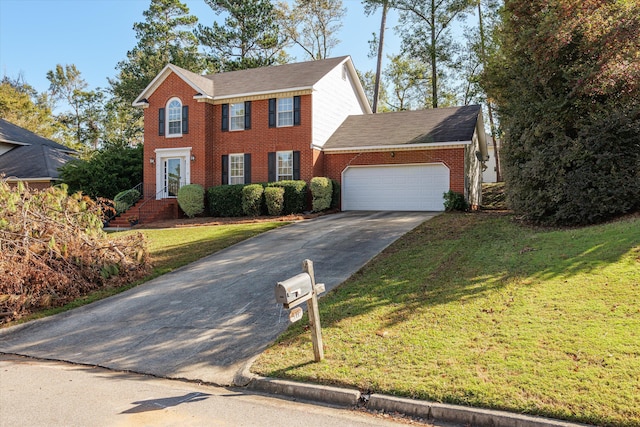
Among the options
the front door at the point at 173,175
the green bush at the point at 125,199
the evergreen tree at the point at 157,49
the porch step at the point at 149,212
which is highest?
the evergreen tree at the point at 157,49

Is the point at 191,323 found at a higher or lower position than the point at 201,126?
lower

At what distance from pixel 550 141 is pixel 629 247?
5190mm

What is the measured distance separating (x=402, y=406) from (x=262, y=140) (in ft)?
58.5

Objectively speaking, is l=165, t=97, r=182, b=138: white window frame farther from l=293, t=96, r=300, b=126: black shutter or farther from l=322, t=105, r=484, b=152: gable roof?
l=322, t=105, r=484, b=152: gable roof

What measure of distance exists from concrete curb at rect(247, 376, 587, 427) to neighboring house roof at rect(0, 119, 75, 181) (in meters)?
26.7

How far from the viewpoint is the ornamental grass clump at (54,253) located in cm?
793

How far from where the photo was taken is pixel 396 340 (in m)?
5.51

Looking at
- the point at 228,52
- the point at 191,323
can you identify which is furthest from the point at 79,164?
the point at 191,323

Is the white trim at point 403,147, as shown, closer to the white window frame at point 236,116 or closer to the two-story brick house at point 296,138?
the two-story brick house at point 296,138

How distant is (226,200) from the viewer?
19.8 metres

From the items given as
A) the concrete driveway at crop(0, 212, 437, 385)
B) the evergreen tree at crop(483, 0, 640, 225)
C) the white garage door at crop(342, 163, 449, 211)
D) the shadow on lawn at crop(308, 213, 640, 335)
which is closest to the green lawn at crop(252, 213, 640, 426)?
the shadow on lawn at crop(308, 213, 640, 335)

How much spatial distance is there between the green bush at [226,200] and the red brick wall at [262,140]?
146 centimetres

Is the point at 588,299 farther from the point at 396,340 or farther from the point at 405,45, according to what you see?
the point at 405,45

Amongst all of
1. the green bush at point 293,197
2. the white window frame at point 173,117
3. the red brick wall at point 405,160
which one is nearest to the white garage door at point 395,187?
the red brick wall at point 405,160
